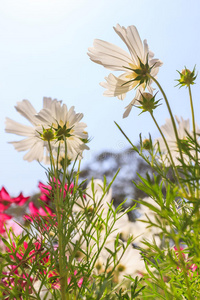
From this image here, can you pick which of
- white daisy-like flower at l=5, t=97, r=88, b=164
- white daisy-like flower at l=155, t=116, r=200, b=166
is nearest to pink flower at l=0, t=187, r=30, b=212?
white daisy-like flower at l=5, t=97, r=88, b=164

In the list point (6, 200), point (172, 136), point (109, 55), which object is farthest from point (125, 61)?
point (6, 200)

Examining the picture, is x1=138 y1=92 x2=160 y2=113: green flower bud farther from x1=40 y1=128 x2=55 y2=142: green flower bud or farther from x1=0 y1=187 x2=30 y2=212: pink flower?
x1=0 y1=187 x2=30 y2=212: pink flower

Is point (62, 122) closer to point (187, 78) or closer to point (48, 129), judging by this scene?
point (48, 129)

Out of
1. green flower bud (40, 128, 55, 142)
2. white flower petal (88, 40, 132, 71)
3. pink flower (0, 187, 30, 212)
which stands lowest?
pink flower (0, 187, 30, 212)

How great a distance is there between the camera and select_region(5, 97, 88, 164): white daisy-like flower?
33 centimetres

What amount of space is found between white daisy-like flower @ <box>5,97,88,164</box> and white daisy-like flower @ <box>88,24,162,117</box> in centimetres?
6

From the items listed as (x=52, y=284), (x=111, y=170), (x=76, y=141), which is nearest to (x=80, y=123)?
(x=76, y=141)

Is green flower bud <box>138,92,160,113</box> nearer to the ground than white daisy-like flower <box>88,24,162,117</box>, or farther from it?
nearer to the ground

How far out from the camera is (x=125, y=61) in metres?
0.29

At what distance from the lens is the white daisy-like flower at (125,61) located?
0.27 m

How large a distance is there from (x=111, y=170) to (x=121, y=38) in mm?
3037

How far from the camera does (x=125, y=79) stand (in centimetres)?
30

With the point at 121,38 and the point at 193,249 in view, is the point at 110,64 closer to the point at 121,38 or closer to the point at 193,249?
the point at 121,38

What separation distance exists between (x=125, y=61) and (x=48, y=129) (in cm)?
11
